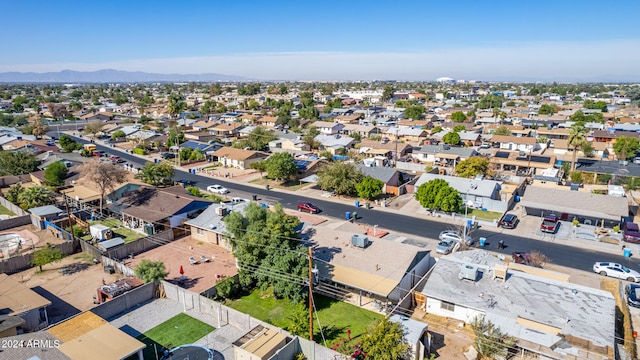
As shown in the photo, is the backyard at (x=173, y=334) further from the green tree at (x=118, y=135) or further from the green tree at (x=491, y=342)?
the green tree at (x=118, y=135)

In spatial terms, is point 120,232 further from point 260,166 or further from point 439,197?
point 439,197

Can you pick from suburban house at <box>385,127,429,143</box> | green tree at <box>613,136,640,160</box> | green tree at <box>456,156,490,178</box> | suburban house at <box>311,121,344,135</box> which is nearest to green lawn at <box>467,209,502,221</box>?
green tree at <box>456,156,490,178</box>

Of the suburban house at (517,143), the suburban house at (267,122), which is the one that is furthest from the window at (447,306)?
the suburban house at (267,122)

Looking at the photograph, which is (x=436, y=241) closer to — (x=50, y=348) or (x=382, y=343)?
(x=382, y=343)

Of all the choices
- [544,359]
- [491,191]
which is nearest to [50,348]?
[544,359]

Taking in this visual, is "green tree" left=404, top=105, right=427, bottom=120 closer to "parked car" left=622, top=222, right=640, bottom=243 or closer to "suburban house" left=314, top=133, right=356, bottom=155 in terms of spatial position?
"suburban house" left=314, top=133, right=356, bottom=155

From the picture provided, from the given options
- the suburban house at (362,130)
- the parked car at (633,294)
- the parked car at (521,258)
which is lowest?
the parked car at (633,294)
